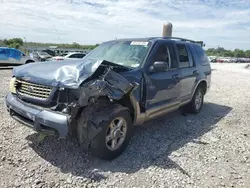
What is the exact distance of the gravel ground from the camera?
9.61 ft

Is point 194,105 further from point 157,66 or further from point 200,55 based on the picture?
point 157,66

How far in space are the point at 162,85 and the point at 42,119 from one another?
2.27m

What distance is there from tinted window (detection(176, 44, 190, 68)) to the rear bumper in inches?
121

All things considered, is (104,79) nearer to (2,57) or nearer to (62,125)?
(62,125)

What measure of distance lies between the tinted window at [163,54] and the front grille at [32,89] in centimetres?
201

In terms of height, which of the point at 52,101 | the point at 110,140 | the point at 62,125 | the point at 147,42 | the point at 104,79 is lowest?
the point at 110,140

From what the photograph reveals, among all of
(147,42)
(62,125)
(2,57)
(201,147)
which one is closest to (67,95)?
(62,125)

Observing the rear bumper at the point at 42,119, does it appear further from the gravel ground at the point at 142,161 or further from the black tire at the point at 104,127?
the gravel ground at the point at 142,161

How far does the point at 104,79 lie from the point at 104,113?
0.48m

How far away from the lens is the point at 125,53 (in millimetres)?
4293

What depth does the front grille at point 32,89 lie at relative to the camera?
312cm

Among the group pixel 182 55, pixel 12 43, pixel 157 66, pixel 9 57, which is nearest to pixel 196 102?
pixel 182 55

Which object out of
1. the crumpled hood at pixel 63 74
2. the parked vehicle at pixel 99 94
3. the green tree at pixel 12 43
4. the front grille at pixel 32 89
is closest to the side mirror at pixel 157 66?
the parked vehicle at pixel 99 94

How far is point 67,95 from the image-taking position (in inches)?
119
